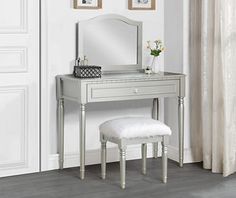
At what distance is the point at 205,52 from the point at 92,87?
3.59ft

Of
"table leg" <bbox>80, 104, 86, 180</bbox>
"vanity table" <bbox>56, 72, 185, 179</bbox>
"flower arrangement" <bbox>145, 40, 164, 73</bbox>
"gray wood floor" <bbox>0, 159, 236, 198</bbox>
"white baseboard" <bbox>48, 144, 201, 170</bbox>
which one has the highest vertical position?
"flower arrangement" <bbox>145, 40, 164, 73</bbox>

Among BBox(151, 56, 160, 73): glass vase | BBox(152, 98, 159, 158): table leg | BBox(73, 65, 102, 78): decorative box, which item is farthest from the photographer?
BBox(152, 98, 159, 158): table leg

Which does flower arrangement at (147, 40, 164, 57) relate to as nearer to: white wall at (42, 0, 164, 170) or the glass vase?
the glass vase

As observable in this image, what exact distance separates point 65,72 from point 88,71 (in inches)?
15.6

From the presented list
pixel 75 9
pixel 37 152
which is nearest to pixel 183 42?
pixel 75 9

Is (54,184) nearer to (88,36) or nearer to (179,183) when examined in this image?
(179,183)

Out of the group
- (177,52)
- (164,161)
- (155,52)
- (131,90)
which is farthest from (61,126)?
(177,52)

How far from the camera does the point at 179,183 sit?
14.5ft

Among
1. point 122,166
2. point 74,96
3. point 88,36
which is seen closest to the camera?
point 122,166

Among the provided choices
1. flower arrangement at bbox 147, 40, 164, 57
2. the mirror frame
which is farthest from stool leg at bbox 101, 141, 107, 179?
flower arrangement at bbox 147, 40, 164, 57

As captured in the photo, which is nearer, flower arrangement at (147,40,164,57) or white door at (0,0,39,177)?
white door at (0,0,39,177)

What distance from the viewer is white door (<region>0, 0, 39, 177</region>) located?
451cm

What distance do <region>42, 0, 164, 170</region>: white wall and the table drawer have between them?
0.50 meters

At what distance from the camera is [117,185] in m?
4.33
